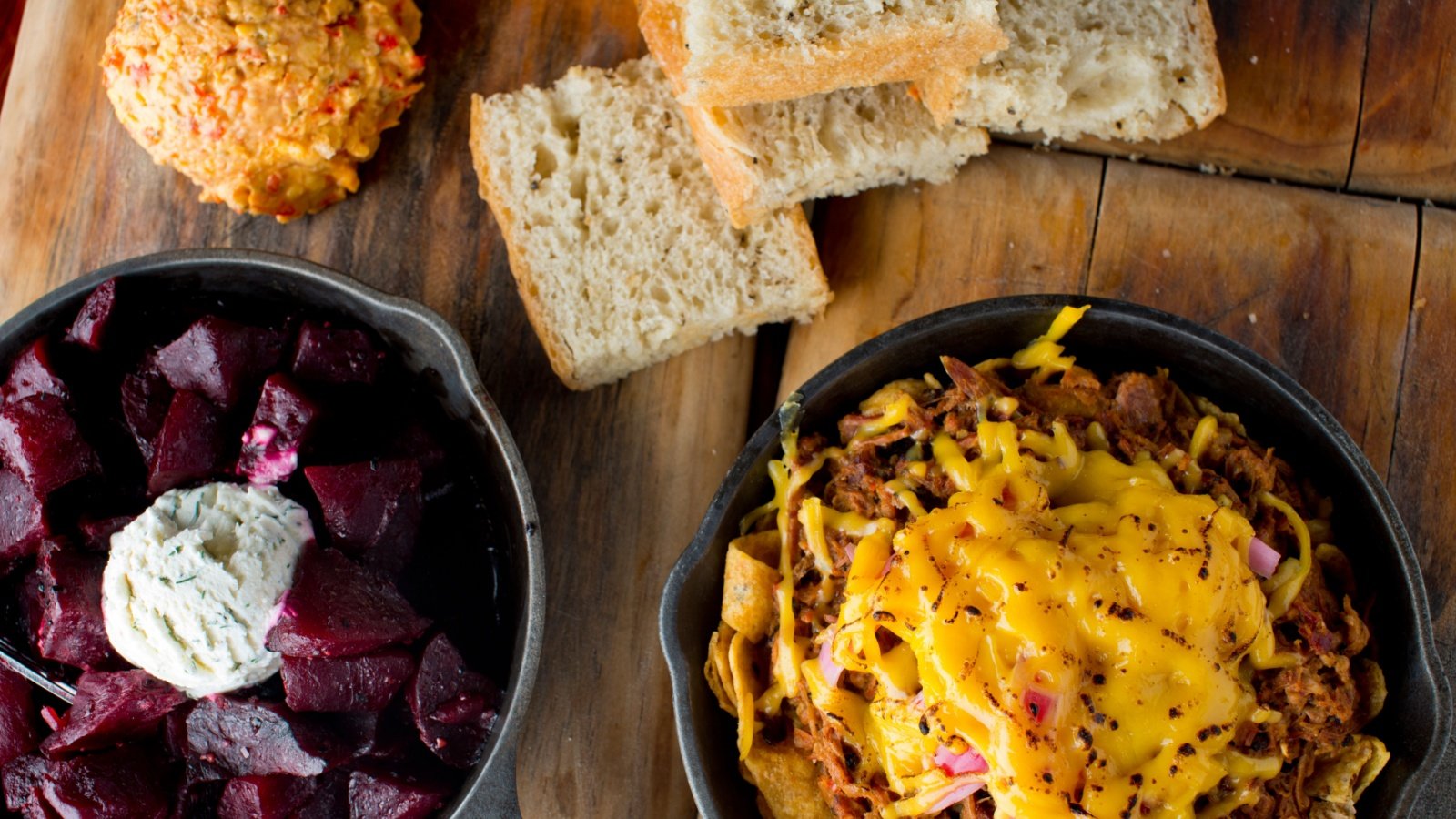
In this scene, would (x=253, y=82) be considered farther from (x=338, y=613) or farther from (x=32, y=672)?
(x=32, y=672)

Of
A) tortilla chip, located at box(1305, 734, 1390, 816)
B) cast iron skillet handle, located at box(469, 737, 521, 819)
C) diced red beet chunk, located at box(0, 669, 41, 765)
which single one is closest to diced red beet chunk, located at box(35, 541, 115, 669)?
diced red beet chunk, located at box(0, 669, 41, 765)

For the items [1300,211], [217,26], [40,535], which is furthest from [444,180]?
[1300,211]

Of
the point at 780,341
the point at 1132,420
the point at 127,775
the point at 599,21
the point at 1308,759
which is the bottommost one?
the point at 127,775

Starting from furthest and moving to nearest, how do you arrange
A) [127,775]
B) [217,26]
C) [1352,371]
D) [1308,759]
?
[1352,371]
[217,26]
[127,775]
[1308,759]

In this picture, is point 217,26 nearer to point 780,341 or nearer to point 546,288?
point 546,288

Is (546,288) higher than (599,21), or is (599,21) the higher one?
(599,21)

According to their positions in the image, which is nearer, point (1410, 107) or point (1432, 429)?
point (1432, 429)

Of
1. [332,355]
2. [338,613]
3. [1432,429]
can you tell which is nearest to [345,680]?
[338,613]
